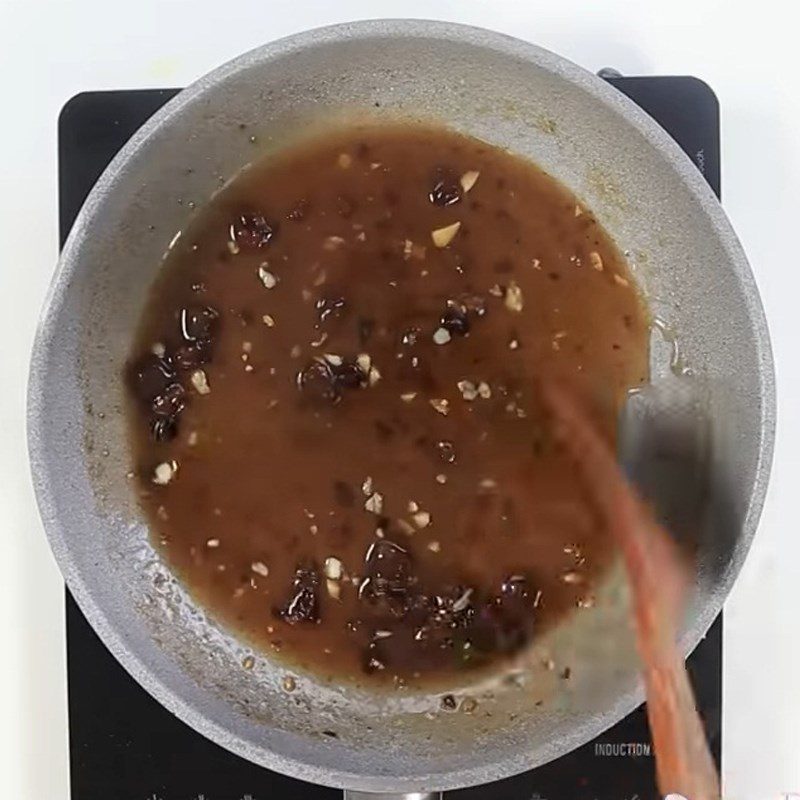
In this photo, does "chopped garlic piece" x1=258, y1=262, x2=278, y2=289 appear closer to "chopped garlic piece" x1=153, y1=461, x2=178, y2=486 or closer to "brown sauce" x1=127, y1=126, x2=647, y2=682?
"brown sauce" x1=127, y1=126, x2=647, y2=682

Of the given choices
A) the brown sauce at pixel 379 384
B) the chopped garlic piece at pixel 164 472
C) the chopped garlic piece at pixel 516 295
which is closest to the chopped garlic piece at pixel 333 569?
the brown sauce at pixel 379 384

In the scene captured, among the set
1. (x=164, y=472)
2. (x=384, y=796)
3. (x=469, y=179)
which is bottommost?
(x=384, y=796)

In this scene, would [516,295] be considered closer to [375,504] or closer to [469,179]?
[469,179]

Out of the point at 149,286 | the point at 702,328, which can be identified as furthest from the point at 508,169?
the point at 149,286

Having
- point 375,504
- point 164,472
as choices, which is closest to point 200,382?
point 164,472

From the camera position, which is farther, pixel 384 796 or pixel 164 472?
pixel 164 472
